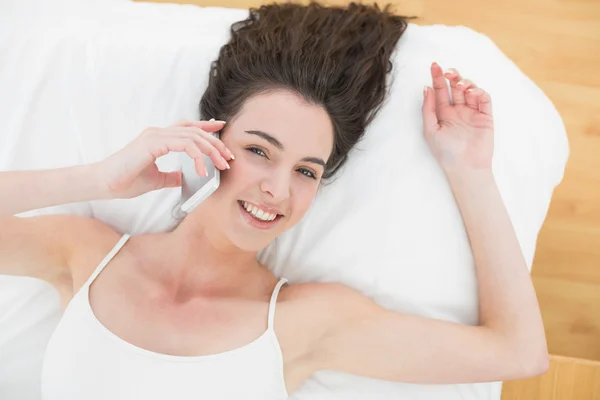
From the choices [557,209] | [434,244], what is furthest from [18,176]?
[557,209]

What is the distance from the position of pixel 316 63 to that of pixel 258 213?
363 millimetres

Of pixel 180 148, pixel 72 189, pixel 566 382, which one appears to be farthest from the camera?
pixel 566 382

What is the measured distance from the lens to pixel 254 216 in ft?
4.50

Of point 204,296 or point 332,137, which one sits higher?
point 332,137

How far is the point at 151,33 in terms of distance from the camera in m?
1.67

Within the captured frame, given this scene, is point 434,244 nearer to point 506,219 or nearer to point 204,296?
point 506,219

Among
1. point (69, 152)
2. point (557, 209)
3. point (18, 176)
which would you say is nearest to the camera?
point (18, 176)

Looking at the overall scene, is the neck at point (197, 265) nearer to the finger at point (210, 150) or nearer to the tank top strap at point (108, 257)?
the tank top strap at point (108, 257)

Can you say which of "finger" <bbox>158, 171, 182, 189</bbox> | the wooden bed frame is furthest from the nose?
the wooden bed frame

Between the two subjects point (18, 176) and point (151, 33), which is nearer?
point (18, 176)

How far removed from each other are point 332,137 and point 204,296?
516 mm

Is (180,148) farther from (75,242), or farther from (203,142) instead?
(75,242)

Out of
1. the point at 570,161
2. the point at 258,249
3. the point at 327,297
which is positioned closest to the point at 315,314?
the point at 327,297

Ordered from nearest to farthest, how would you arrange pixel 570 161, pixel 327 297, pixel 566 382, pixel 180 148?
pixel 180 148, pixel 327 297, pixel 566 382, pixel 570 161
